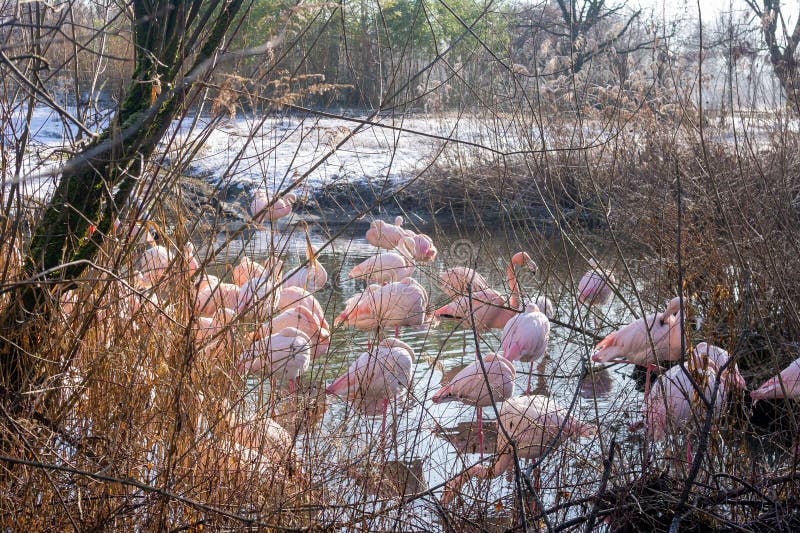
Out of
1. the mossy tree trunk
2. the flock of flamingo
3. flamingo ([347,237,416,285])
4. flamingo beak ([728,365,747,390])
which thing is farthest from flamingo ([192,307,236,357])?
flamingo ([347,237,416,285])

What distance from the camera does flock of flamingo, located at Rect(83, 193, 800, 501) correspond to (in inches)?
91.4

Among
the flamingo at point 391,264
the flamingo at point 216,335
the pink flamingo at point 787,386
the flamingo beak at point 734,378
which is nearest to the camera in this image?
the flamingo at point 216,335

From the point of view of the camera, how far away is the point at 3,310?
2.11 meters

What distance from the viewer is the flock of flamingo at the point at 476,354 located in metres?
2.32

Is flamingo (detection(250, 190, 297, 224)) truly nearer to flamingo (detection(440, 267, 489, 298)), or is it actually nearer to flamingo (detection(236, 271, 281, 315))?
flamingo (detection(236, 271, 281, 315))

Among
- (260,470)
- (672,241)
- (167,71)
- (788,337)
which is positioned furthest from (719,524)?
(672,241)

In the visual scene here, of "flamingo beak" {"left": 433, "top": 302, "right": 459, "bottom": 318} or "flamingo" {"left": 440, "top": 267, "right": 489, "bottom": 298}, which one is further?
"flamingo beak" {"left": 433, "top": 302, "right": 459, "bottom": 318}

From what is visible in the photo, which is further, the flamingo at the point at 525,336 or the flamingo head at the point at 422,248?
the flamingo head at the point at 422,248

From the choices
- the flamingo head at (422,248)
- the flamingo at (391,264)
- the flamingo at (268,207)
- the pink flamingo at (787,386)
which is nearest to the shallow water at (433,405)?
the flamingo at (268,207)

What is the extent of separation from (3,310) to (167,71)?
2.35 feet

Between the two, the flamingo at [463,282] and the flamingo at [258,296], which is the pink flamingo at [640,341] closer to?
the flamingo at [463,282]

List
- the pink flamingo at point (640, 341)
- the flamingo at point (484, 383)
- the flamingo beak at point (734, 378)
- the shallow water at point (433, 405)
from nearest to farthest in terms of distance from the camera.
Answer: the shallow water at point (433, 405) < the flamingo beak at point (734, 378) < the flamingo at point (484, 383) < the pink flamingo at point (640, 341)

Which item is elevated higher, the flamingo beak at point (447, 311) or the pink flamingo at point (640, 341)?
the flamingo beak at point (447, 311)

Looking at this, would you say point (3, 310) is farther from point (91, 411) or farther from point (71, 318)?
point (91, 411)
